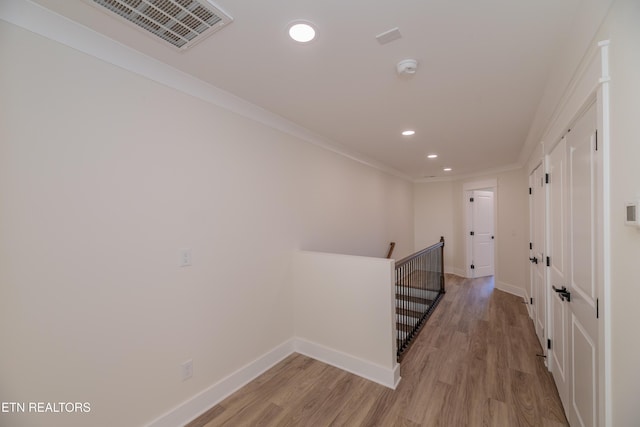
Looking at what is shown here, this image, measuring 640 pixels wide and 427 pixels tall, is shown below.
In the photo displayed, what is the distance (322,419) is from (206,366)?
966mm

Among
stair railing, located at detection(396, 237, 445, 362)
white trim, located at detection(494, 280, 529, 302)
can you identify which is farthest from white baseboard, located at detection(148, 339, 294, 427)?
white trim, located at detection(494, 280, 529, 302)

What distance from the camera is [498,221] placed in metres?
5.20

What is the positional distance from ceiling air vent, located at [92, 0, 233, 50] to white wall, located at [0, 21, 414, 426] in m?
0.36

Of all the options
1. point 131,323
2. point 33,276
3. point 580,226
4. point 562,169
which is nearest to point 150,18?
point 33,276

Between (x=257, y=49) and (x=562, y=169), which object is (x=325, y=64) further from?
(x=562, y=169)

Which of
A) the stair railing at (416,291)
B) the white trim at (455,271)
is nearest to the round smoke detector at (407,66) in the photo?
the stair railing at (416,291)

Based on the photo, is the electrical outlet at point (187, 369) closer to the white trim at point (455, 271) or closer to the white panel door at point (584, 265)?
the white panel door at point (584, 265)

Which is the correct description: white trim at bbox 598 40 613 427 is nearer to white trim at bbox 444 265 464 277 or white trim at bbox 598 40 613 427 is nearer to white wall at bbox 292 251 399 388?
white wall at bbox 292 251 399 388

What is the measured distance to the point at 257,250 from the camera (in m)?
2.39

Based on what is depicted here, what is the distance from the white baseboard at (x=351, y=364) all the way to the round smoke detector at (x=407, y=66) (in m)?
2.38

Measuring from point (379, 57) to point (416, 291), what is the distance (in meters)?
3.34

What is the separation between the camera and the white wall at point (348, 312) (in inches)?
87.6

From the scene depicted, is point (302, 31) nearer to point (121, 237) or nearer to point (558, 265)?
point (121, 237)
